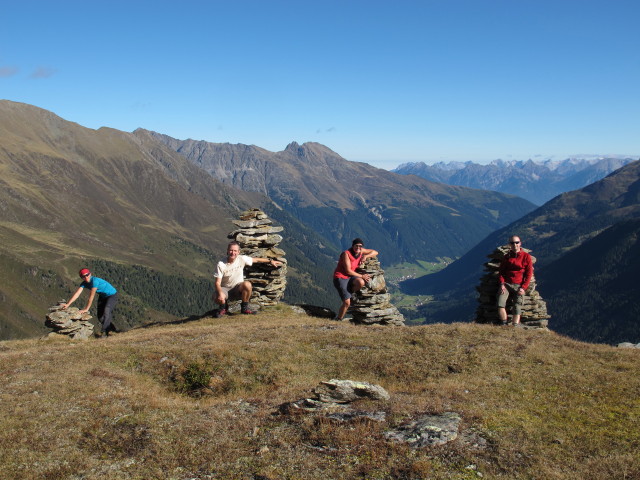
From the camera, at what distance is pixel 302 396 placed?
48.5 feet

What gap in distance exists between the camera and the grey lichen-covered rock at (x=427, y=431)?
36.6 ft

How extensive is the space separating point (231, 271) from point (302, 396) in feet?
43.2

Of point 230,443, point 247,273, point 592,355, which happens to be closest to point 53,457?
point 230,443

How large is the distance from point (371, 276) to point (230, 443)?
63.7 ft

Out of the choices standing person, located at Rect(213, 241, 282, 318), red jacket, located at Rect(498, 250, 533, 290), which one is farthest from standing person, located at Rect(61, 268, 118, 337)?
red jacket, located at Rect(498, 250, 533, 290)

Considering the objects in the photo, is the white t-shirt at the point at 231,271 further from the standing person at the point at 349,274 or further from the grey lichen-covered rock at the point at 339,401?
the grey lichen-covered rock at the point at 339,401

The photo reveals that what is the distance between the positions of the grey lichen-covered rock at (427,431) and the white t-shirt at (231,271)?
→ 1641 cm

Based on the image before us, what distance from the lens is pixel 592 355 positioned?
19297 millimetres

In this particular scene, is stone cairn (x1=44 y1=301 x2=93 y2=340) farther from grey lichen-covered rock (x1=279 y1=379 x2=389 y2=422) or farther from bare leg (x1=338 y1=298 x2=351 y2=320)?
grey lichen-covered rock (x1=279 y1=379 x2=389 y2=422)

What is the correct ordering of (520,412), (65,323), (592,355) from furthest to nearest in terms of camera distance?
(65,323)
(592,355)
(520,412)

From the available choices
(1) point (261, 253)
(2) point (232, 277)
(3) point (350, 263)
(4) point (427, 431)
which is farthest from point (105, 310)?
(4) point (427, 431)

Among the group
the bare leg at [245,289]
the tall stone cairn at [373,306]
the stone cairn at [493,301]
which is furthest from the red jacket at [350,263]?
the stone cairn at [493,301]

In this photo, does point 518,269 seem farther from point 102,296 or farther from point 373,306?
point 102,296

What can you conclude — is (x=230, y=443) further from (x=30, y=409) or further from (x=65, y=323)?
(x=65, y=323)
